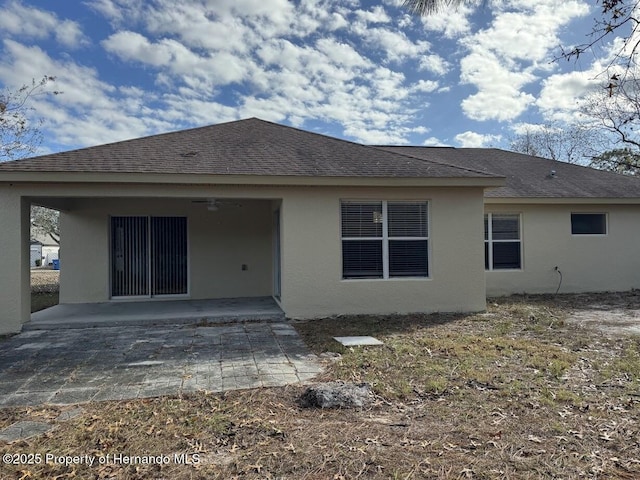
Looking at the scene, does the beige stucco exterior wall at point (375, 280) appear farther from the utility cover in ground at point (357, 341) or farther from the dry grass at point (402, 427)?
the dry grass at point (402, 427)

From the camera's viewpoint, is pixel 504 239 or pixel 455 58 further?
pixel 504 239

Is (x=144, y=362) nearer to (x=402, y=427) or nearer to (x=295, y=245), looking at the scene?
(x=402, y=427)

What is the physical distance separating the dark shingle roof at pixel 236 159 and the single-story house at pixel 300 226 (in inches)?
1.9

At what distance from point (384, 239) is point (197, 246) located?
15.5ft

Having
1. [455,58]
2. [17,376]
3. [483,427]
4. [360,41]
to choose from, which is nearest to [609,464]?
[483,427]

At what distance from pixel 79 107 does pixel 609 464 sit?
1861 centimetres

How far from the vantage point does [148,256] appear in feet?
32.7

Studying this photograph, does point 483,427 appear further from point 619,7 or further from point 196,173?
point 196,173

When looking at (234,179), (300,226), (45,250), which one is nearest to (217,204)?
(234,179)

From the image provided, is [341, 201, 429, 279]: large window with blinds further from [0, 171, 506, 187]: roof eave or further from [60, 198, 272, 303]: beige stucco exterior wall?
[60, 198, 272, 303]: beige stucco exterior wall

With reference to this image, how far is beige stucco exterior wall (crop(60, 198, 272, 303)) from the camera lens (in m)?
9.64

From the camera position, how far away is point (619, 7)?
397cm

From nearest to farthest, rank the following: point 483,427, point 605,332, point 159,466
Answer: point 159,466 → point 483,427 → point 605,332

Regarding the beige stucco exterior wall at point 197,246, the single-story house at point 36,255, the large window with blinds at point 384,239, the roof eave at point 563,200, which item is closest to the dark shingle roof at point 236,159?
the large window with blinds at point 384,239
